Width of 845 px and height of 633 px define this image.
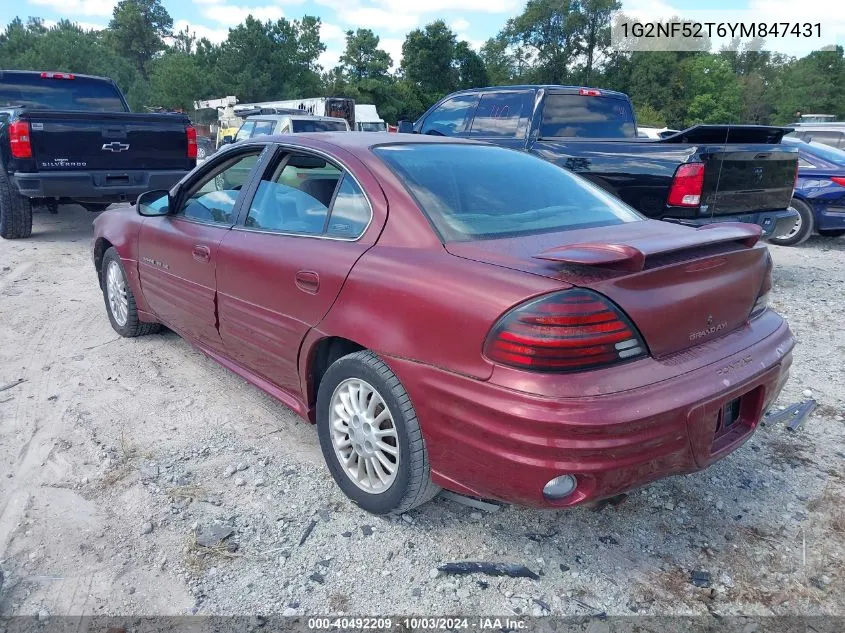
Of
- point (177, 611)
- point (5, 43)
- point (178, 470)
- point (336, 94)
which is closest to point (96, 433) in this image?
point (178, 470)

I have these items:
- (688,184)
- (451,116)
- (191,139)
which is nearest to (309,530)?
(688,184)

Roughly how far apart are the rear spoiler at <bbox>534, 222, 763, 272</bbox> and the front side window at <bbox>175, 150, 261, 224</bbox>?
1928 millimetres

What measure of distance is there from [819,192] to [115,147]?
9009 millimetres

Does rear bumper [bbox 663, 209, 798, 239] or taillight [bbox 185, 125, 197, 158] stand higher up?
taillight [bbox 185, 125, 197, 158]

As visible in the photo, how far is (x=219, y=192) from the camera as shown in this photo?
3.65m

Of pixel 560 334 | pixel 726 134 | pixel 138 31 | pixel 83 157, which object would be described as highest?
pixel 138 31

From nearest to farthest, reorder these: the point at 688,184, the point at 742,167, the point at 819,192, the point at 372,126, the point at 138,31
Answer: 1. the point at 688,184
2. the point at 742,167
3. the point at 819,192
4. the point at 372,126
5. the point at 138,31

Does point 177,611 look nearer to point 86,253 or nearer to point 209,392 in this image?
point 209,392

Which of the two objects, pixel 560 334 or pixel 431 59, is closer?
pixel 560 334

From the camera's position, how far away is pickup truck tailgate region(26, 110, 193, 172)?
7219mm

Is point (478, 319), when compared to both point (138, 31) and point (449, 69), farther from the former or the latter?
point (138, 31)

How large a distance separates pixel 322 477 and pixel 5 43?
70.2 m

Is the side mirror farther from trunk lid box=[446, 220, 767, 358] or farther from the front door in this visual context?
trunk lid box=[446, 220, 767, 358]

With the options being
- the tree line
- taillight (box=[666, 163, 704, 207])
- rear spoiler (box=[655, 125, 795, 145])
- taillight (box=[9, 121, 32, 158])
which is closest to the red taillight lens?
taillight (box=[666, 163, 704, 207])
